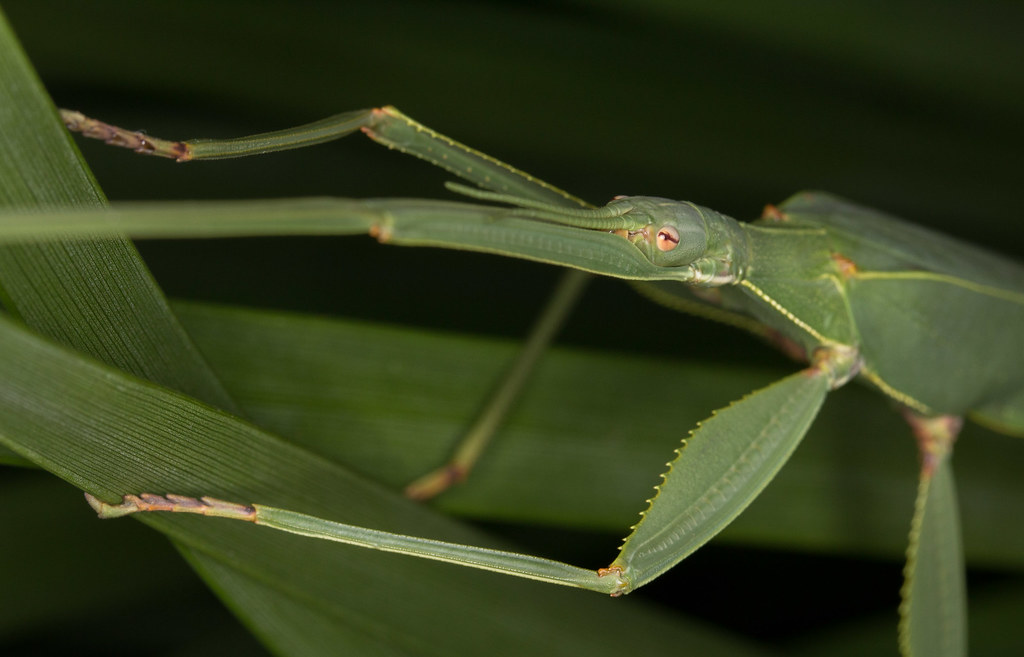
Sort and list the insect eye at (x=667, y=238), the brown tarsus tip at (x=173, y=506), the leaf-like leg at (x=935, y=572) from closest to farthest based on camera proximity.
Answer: the brown tarsus tip at (x=173, y=506) < the insect eye at (x=667, y=238) < the leaf-like leg at (x=935, y=572)

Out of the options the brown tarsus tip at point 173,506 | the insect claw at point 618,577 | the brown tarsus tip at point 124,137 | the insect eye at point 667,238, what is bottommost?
the brown tarsus tip at point 173,506

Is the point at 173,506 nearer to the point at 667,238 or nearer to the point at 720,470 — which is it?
the point at 667,238

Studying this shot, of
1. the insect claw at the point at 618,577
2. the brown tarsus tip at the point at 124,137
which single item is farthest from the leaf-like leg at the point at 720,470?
the brown tarsus tip at the point at 124,137

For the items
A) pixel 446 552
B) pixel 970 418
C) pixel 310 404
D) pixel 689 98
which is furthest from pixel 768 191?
pixel 446 552

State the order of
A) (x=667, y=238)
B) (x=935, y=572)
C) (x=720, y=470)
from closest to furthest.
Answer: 1. (x=667, y=238)
2. (x=720, y=470)
3. (x=935, y=572)

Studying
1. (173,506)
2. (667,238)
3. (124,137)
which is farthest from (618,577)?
(124,137)

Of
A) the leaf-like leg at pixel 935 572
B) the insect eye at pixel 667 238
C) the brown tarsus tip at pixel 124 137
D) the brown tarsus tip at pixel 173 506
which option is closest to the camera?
the brown tarsus tip at pixel 173 506

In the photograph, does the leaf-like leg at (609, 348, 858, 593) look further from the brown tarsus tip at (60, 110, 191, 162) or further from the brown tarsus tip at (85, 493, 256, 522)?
the brown tarsus tip at (60, 110, 191, 162)

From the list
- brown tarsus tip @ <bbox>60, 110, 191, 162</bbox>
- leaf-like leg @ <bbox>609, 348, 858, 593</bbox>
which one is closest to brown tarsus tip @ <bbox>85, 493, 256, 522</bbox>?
brown tarsus tip @ <bbox>60, 110, 191, 162</bbox>

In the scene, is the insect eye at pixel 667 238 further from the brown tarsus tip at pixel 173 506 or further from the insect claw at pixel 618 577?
the brown tarsus tip at pixel 173 506
